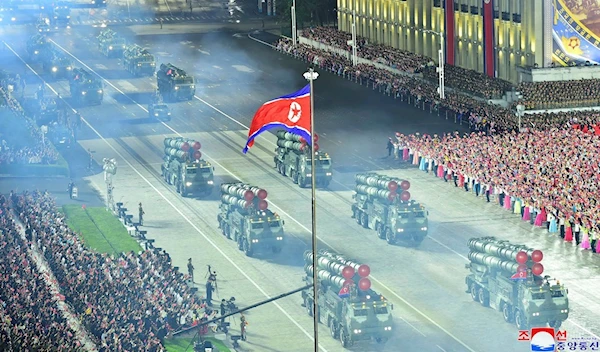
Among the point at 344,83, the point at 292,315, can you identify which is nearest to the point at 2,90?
the point at 344,83

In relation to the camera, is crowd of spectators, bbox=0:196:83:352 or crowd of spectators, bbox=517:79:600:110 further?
crowd of spectators, bbox=517:79:600:110

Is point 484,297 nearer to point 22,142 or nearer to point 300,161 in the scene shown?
point 300,161

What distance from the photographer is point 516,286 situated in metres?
65.3

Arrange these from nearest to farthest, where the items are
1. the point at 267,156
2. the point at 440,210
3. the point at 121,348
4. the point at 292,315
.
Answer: the point at 121,348
the point at 292,315
the point at 440,210
the point at 267,156

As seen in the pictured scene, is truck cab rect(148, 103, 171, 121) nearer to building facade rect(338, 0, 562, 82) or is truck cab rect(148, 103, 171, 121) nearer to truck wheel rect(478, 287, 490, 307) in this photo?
building facade rect(338, 0, 562, 82)

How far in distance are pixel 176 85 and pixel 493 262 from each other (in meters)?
71.2

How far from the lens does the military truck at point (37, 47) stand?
16212cm

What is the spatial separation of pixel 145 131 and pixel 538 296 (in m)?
62.3

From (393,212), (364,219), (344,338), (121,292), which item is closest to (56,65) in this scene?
(364,219)

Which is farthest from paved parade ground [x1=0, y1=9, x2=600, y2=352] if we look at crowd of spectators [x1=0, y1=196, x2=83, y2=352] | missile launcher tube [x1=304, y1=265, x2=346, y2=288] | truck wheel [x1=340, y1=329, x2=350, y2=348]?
crowd of spectators [x1=0, y1=196, x2=83, y2=352]

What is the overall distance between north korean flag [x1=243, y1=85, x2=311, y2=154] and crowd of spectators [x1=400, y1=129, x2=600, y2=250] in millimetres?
28316

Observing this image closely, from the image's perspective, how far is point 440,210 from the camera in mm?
89500

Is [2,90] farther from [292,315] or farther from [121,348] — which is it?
[121,348]

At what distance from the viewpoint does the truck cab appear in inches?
4963
